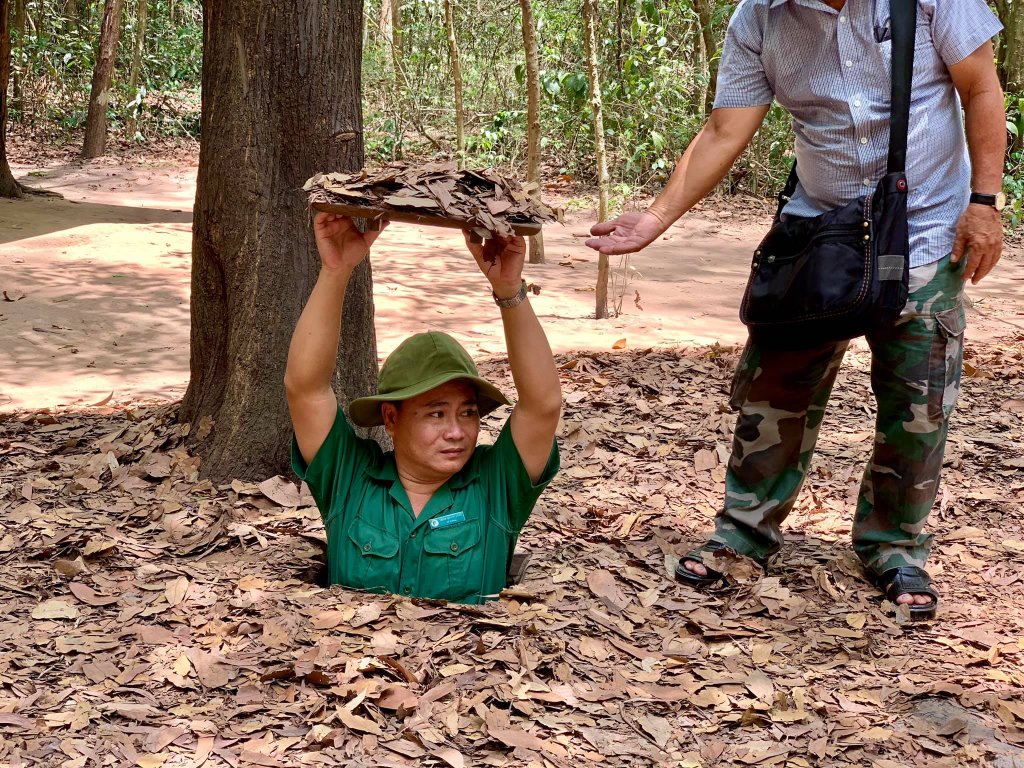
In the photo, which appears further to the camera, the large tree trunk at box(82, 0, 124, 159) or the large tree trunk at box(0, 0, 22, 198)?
the large tree trunk at box(82, 0, 124, 159)

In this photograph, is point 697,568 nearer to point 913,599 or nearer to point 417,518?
point 913,599

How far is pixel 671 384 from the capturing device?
613 centimetres

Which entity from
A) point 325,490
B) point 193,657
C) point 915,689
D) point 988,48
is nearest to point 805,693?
point 915,689

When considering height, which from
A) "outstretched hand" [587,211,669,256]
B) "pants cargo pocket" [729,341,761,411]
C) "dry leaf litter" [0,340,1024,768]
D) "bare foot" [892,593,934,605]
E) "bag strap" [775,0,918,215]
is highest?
"bag strap" [775,0,918,215]

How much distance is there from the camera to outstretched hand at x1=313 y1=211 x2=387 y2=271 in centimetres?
289

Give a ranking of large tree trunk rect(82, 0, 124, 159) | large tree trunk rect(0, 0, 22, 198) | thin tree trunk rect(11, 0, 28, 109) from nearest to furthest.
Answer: large tree trunk rect(0, 0, 22, 198)
large tree trunk rect(82, 0, 124, 159)
thin tree trunk rect(11, 0, 28, 109)

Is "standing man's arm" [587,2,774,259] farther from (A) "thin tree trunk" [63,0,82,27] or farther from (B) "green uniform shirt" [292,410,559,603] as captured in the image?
(A) "thin tree trunk" [63,0,82,27]

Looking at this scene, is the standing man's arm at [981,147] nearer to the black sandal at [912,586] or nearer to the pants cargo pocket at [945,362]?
the pants cargo pocket at [945,362]

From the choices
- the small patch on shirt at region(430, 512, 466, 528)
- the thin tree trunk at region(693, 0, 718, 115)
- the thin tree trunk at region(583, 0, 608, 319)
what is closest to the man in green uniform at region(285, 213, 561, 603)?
the small patch on shirt at region(430, 512, 466, 528)

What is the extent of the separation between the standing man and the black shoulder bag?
5 centimetres

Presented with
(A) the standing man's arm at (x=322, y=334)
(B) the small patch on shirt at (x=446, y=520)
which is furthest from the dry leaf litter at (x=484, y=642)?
(A) the standing man's arm at (x=322, y=334)

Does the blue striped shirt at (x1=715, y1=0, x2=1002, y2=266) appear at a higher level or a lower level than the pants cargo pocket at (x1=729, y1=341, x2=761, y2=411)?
higher

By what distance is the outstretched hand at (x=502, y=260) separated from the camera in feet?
9.39

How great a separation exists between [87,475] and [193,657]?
1.60 m
